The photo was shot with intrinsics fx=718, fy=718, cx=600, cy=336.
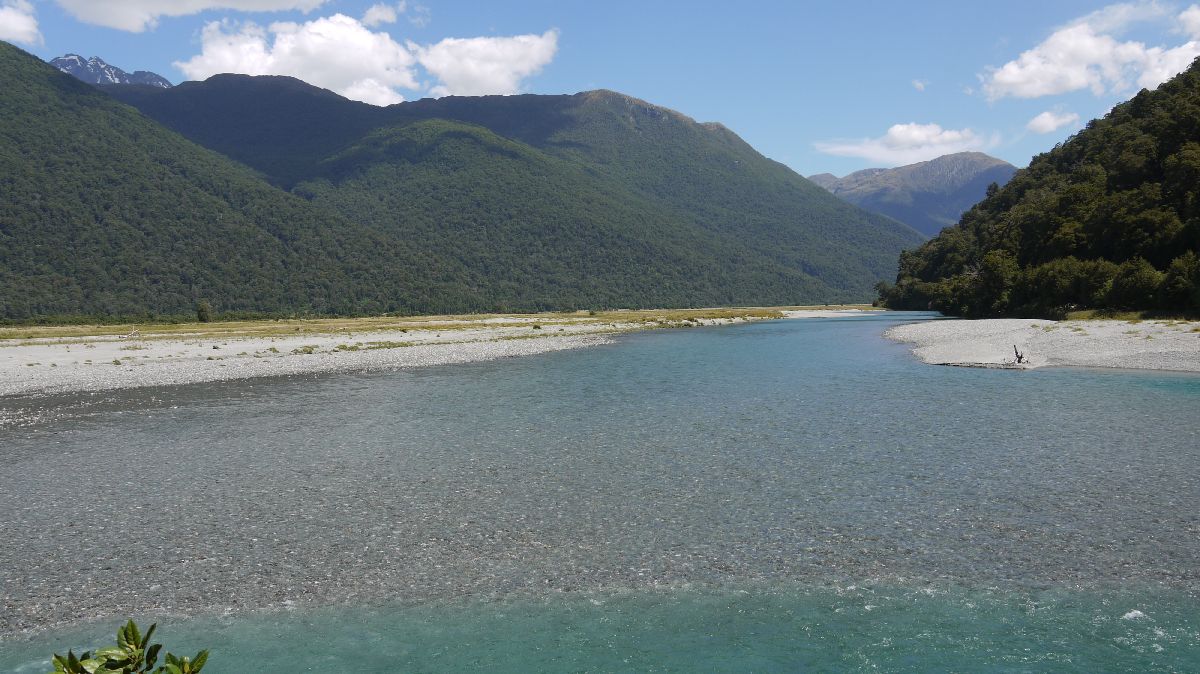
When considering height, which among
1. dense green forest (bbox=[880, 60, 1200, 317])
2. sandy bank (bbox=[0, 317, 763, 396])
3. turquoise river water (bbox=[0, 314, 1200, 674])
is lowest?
turquoise river water (bbox=[0, 314, 1200, 674])

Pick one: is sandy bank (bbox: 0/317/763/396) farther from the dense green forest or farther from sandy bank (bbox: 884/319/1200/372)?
the dense green forest

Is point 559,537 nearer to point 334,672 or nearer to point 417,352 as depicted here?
point 334,672

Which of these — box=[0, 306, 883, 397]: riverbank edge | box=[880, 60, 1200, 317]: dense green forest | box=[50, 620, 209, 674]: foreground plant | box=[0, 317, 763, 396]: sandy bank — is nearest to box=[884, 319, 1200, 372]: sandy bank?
box=[880, 60, 1200, 317]: dense green forest

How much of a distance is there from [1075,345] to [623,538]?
158ft

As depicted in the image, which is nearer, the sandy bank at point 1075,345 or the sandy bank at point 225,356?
the sandy bank at point 1075,345

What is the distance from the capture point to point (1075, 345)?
49.8 meters

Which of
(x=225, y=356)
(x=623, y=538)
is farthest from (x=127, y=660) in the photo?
(x=225, y=356)

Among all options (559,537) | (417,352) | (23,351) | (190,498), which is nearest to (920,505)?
(559,537)

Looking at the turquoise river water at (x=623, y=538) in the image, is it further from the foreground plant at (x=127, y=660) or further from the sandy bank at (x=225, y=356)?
the sandy bank at (x=225, y=356)

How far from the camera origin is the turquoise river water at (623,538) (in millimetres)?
10234

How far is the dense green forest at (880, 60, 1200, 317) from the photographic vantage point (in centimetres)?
6550

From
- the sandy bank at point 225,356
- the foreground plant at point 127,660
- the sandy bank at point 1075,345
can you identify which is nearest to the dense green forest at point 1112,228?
the sandy bank at point 1075,345

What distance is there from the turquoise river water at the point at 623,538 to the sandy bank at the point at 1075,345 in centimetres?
1607

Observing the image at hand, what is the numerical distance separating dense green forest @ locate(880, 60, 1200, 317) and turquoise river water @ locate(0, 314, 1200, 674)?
155 feet
